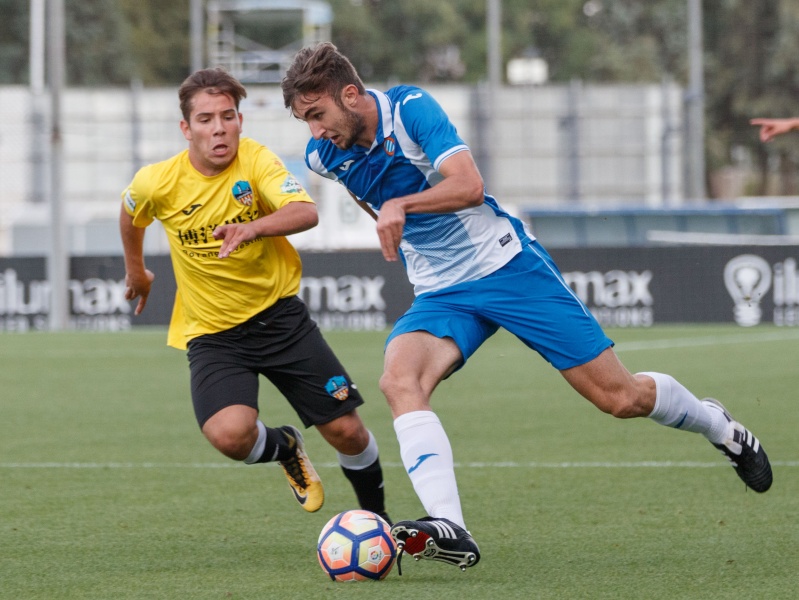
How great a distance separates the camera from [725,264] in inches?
724

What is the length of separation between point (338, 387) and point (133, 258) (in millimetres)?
1099

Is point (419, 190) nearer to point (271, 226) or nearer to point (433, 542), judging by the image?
point (271, 226)

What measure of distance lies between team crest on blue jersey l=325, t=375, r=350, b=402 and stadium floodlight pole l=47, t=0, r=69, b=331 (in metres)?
14.2

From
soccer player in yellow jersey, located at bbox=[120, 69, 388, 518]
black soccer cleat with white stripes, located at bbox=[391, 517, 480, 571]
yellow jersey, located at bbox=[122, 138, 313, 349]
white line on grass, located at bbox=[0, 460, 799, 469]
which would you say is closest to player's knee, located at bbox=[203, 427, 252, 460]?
soccer player in yellow jersey, located at bbox=[120, 69, 388, 518]

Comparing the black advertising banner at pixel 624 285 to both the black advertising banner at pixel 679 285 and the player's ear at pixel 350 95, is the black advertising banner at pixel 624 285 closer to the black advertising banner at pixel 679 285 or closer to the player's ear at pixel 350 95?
the black advertising banner at pixel 679 285

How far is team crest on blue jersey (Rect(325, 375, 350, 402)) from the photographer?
5.63 metres

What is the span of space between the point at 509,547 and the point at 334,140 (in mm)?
1673

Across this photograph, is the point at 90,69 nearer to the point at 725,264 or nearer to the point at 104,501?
the point at 725,264

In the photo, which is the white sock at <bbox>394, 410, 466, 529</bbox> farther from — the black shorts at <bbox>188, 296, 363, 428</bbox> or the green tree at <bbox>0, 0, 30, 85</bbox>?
the green tree at <bbox>0, 0, 30, 85</bbox>

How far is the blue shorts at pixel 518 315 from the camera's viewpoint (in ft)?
16.9

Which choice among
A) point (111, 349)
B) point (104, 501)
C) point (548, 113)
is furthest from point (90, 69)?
point (104, 501)

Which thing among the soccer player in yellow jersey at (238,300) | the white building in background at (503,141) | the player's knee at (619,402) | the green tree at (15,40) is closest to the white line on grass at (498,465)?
the soccer player in yellow jersey at (238,300)

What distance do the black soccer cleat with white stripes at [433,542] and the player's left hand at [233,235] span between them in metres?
1.13

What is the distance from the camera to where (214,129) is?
5.54 metres
